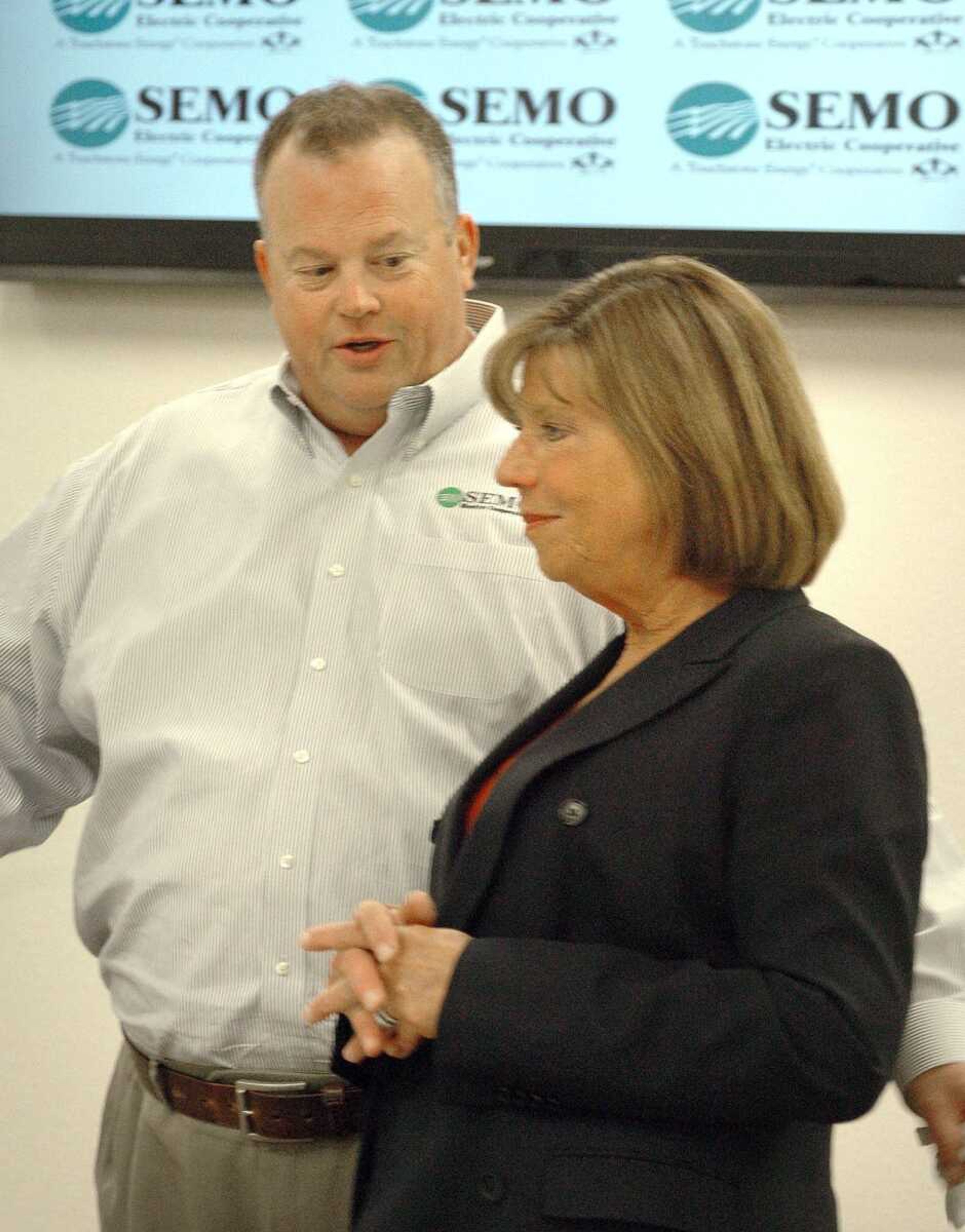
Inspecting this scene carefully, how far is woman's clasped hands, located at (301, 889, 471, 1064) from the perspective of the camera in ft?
3.78

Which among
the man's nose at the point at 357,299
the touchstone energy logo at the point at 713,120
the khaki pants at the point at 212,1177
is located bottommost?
the khaki pants at the point at 212,1177

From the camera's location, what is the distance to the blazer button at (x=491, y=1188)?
45.1 inches

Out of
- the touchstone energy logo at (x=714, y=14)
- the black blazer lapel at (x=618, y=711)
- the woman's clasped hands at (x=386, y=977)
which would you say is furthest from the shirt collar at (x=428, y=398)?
the touchstone energy logo at (x=714, y=14)

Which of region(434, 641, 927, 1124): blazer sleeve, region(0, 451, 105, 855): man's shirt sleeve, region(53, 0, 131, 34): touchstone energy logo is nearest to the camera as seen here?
region(434, 641, 927, 1124): blazer sleeve

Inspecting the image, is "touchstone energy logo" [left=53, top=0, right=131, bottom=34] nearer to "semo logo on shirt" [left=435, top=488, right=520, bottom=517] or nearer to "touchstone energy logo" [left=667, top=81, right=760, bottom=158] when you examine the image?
"touchstone energy logo" [left=667, top=81, right=760, bottom=158]

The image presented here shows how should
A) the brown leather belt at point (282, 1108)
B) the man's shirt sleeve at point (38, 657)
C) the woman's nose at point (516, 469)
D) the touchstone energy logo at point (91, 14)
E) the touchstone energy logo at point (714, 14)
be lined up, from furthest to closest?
the touchstone energy logo at point (91, 14) → the touchstone energy logo at point (714, 14) → the man's shirt sleeve at point (38, 657) → the brown leather belt at point (282, 1108) → the woman's nose at point (516, 469)

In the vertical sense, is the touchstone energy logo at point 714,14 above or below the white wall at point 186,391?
above

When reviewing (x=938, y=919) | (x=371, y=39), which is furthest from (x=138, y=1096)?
(x=371, y=39)

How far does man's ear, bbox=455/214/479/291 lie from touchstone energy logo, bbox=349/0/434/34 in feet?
2.20

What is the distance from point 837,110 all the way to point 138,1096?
63.4 inches

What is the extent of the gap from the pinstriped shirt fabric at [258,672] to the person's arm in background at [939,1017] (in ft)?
1.36

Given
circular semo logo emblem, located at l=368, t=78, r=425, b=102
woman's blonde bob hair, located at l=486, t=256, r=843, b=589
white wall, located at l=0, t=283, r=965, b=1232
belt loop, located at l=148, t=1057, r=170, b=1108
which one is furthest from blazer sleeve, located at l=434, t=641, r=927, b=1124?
circular semo logo emblem, located at l=368, t=78, r=425, b=102

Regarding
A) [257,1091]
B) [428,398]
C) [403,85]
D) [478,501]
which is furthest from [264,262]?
[257,1091]

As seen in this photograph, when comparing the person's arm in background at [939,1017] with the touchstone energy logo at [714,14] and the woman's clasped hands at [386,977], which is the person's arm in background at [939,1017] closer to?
the woman's clasped hands at [386,977]
